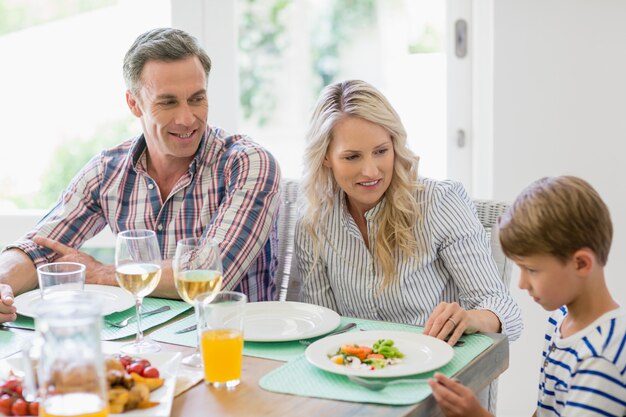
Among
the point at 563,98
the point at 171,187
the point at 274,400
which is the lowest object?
the point at 274,400

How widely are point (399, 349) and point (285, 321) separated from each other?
29 centimetres

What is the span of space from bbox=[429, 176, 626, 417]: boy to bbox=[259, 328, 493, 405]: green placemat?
53 millimetres

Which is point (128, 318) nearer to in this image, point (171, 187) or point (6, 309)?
point (6, 309)

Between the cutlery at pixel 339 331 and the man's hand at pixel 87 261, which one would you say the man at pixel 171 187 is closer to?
the man's hand at pixel 87 261

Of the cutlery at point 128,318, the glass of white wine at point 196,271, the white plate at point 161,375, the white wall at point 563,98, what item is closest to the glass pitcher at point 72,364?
the white plate at point 161,375

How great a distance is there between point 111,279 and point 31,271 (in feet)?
0.87

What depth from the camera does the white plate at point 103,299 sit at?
73.5 inches

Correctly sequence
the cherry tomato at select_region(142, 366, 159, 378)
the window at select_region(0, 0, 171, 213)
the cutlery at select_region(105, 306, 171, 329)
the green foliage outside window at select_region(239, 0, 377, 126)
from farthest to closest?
the green foliage outside window at select_region(239, 0, 377, 126) → the window at select_region(0, 0, 171, 213) → the cutlery at select_region(105, 306, 171, 329) → the cherry tomato at select_region(142, 366, 159, 378)

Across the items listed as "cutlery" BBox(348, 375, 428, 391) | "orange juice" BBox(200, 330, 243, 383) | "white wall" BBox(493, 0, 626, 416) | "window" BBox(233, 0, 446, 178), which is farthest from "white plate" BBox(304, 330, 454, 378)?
"window" BBox(233, 0, 446, 178)

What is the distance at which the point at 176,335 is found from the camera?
174 centimetres

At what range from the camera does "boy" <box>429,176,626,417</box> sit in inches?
54.6

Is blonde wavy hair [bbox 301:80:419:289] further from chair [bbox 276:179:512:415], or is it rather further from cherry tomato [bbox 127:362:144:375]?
cherry tomato [bbox 127:362:144:375]

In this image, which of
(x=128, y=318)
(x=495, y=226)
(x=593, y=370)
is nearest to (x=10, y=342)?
(x=128, y=318)

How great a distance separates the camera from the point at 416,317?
2.15 meters
